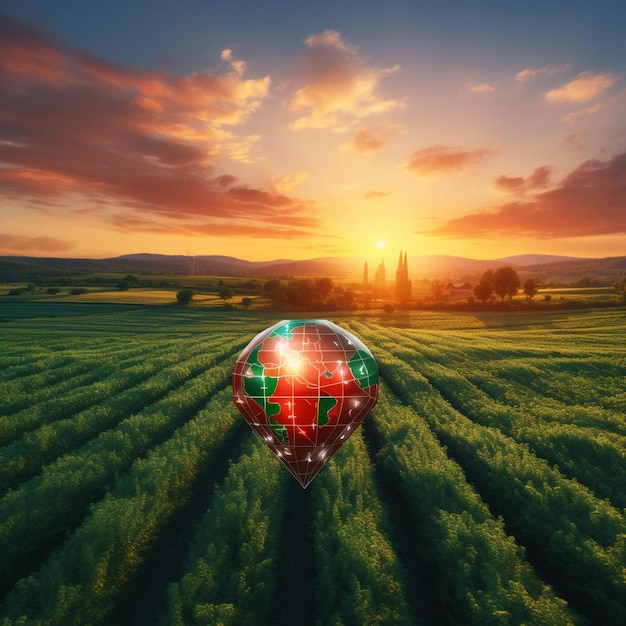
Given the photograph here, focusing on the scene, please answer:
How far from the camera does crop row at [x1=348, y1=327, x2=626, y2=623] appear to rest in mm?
12883

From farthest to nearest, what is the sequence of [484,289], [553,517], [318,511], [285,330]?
[484,289] < [318,511] < [553,517] < [285,330]

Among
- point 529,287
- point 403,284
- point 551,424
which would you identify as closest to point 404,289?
point 403,284

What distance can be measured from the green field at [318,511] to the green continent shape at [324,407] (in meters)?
4.71

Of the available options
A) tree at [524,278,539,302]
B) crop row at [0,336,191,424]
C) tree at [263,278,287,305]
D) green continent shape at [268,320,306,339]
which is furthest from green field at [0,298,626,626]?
tree at [524,278,539,302]

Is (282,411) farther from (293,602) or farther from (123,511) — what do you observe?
(123,511)

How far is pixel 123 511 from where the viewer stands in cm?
1551

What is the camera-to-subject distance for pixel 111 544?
14109 millimetres

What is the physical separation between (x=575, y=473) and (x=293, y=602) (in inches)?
559

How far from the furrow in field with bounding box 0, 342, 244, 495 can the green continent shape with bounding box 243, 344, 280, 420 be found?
13.8 meters

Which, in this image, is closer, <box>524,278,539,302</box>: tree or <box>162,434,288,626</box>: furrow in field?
<box>162,434,288,626</box>: furrow in field

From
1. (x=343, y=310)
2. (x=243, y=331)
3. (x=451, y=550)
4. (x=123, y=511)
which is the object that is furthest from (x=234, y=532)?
(x=343, y=310)

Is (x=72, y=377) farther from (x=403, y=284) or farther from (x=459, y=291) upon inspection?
(x=459, y=291)

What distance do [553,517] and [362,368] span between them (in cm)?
994

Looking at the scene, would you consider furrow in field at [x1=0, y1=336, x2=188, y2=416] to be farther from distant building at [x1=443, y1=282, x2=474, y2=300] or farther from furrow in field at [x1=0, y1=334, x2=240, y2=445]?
distant building at [x1=443, y1=282, x2=474, y2=300]
